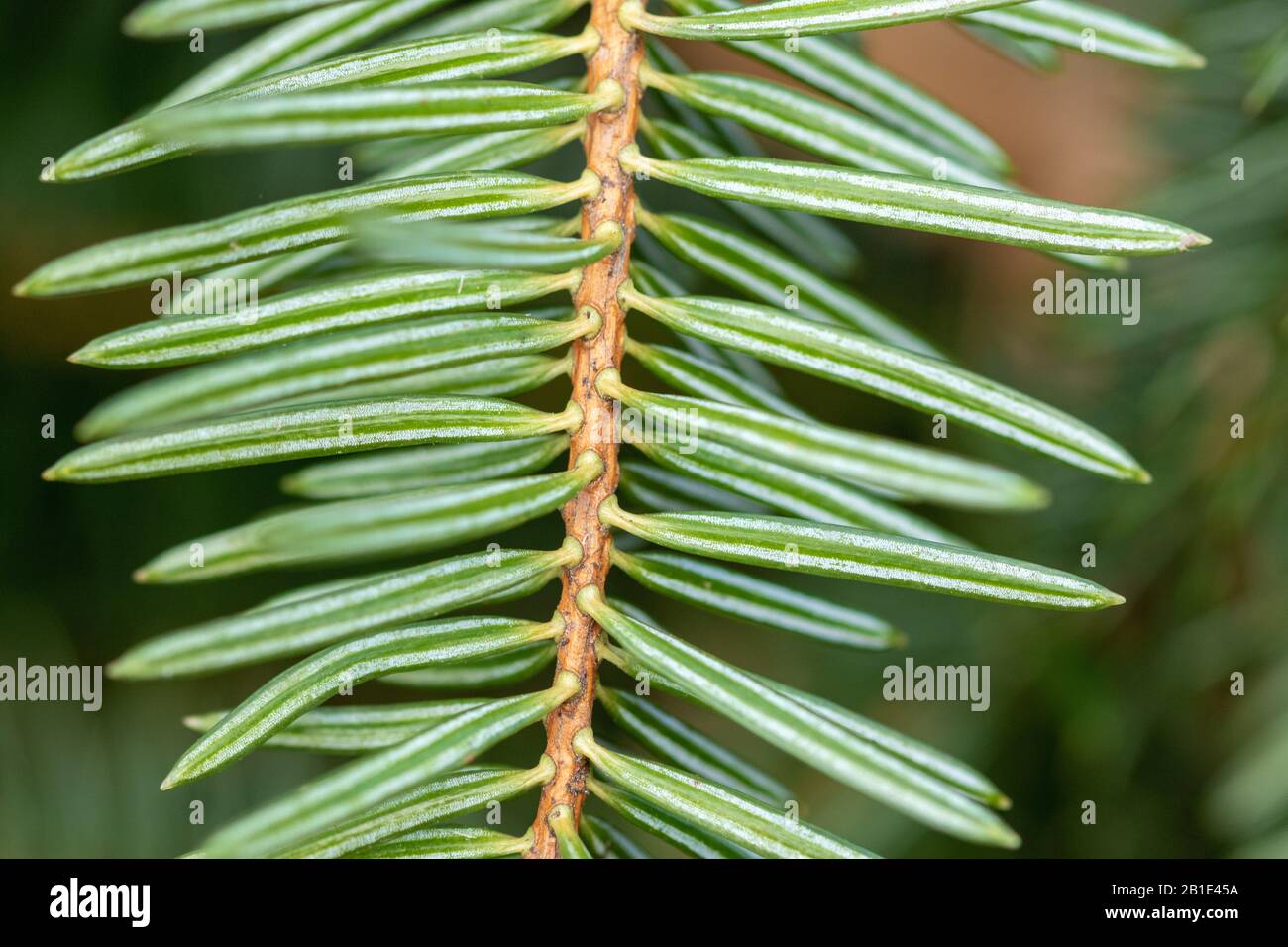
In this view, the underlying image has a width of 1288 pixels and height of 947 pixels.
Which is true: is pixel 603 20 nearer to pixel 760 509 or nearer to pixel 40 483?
pixel 760 509

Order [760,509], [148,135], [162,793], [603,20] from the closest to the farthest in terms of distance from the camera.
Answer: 1. [148,135]
2. [603,20]
3. [760,509]
4. [162,793]

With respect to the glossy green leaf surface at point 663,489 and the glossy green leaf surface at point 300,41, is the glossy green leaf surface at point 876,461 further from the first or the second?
the glossy green leaf surface at point 300,41

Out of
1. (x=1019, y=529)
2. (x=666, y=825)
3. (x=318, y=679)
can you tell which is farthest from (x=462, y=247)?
(x=1019, y=529)

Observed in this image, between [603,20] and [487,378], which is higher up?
[603,20]

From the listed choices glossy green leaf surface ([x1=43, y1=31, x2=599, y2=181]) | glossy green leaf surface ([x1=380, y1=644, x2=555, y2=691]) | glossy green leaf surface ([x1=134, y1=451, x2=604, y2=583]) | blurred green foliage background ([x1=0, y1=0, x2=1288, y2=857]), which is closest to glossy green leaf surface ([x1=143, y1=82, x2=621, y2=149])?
glossy green leaf surface ([x1=43, y1=31, x2=599, y2=181])

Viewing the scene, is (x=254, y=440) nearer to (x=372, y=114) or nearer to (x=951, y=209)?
(x=372, y=114)

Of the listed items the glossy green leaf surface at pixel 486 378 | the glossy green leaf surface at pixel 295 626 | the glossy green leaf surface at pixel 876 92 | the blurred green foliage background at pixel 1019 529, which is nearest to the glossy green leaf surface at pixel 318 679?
the glossy green leaf surface at pixel 295 626

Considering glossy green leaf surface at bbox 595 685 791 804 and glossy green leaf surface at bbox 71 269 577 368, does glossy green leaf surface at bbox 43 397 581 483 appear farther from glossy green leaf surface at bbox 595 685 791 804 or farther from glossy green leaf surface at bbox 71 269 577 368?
glossy green leaf surface at bbox 595 685 791 804
